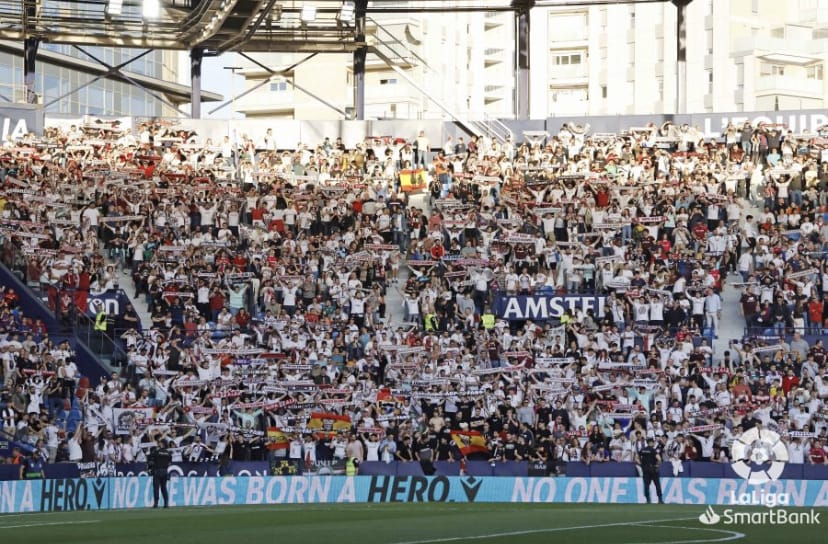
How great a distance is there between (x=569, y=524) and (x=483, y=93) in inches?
4116

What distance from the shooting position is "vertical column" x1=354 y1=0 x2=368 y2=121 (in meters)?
49.0

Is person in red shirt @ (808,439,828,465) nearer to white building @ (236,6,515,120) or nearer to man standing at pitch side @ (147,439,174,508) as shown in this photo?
man standing at pitch side @ (147,439,174,508)

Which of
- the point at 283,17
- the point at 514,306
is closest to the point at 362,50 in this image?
the point at 283,17

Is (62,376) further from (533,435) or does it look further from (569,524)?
(569,524)

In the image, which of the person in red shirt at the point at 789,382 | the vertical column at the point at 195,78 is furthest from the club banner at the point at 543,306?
the vertical column at the point at 195,78

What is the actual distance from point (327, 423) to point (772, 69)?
88.3 meters

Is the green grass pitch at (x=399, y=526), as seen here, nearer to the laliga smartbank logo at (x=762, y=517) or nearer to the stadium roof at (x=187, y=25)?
the laliga smartbank logo at (x=762, y=517)

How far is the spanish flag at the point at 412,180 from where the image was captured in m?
43.7

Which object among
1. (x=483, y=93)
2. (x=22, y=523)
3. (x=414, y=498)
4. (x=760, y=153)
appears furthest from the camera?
(x=483, y=93)

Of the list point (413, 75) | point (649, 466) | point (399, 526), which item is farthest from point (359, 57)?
point (413, 75)

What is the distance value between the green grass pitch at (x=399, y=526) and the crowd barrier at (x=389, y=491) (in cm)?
150

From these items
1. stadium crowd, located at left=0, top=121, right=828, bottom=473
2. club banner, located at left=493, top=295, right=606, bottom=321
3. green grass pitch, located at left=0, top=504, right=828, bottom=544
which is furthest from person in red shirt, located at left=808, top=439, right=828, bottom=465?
club banner, located at left=493, top=295, right=606, bottom=321

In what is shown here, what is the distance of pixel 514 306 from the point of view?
36562 mm

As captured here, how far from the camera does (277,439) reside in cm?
3172
